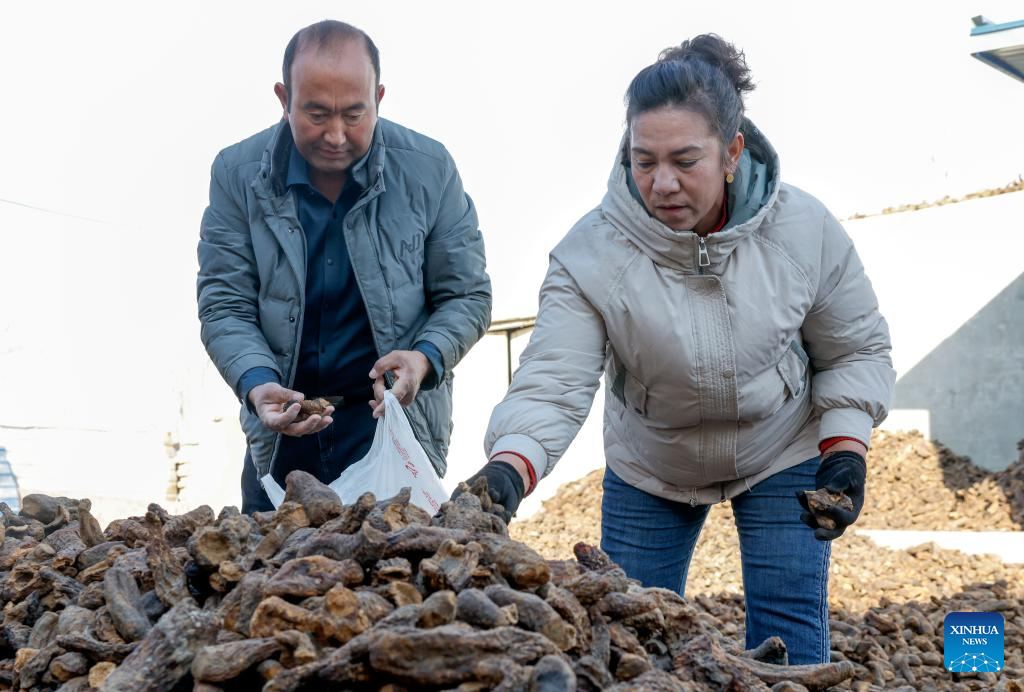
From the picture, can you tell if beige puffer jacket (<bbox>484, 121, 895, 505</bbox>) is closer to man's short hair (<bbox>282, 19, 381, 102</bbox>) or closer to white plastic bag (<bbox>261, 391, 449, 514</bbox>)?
white plastic bag (<bbox>261, 391, 449, 514</bbox>)

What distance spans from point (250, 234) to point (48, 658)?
1300 mm

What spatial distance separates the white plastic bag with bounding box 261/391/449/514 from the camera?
2.52 metres

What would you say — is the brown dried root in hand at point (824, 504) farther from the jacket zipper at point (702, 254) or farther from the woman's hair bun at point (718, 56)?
the woman's hair bun at point (718, 56)

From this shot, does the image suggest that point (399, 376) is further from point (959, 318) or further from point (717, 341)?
point (959, 318)

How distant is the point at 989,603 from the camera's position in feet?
16.1

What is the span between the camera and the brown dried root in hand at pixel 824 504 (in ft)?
7.22

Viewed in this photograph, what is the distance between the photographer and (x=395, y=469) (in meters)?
2.53

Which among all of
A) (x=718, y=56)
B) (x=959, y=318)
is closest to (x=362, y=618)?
(x=718, y=56)

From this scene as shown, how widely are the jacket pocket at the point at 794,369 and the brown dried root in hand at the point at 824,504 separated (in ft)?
0.99

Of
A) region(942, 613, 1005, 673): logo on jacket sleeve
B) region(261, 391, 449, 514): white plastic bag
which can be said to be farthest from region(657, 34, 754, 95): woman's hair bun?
region(942, 613, 1005, 673): logo on jacket sleeve

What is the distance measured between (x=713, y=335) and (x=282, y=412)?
994mm

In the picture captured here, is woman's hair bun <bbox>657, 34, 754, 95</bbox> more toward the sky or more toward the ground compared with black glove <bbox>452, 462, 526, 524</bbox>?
more toward the sky

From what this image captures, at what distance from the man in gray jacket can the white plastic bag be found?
7 centimetres

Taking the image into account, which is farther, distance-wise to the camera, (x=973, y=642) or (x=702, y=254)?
(x=973, y=642)
